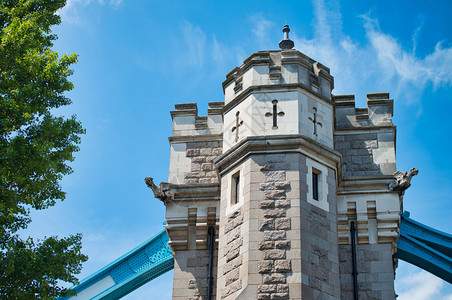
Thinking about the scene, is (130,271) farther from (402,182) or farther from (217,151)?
(402,182)

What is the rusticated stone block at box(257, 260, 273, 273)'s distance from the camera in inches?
553

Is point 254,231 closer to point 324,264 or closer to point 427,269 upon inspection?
point 324,264

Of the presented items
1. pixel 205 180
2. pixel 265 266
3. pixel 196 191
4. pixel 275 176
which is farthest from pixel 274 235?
pixel 205 180

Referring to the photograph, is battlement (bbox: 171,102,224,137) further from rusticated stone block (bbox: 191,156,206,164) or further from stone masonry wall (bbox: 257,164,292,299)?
stone masonry wall (bbox: 257,164,292,299)

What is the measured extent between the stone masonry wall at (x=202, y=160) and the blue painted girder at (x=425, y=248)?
4.71 m

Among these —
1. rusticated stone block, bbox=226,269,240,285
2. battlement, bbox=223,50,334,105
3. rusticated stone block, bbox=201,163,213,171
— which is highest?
battlement, bbox=223,50,334,105

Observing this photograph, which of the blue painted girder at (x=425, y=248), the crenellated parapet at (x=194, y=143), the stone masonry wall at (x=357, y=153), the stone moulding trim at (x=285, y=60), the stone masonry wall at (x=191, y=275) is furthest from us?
the crenellated parapet at (x=194, y=143)

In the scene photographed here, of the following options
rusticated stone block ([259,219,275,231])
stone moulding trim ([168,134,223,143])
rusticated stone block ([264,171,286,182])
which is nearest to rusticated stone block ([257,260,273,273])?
rusticated stone block ([259,219,275,231])

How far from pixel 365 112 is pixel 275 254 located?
567cm

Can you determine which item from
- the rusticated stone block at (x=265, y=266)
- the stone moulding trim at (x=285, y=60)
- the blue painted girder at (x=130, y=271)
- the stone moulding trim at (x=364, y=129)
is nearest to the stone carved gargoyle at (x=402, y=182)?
the stone moulding trim at (x=364, y=129)

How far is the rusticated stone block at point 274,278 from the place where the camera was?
13883mm

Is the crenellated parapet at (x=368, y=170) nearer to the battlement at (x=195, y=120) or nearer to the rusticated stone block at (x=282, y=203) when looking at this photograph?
the rusticated stone block at (x=282, y=203)

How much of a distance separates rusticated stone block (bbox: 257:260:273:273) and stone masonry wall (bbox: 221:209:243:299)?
48 cm

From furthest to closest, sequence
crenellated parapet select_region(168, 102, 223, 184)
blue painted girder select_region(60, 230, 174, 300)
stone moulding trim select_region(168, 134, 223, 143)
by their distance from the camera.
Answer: blue painted girder select_region(60, 230, 174, 300), stone moulding trim select_region(168, 134, 223, 143), crenellated parapet select_region(168, 102, 223, 184)
